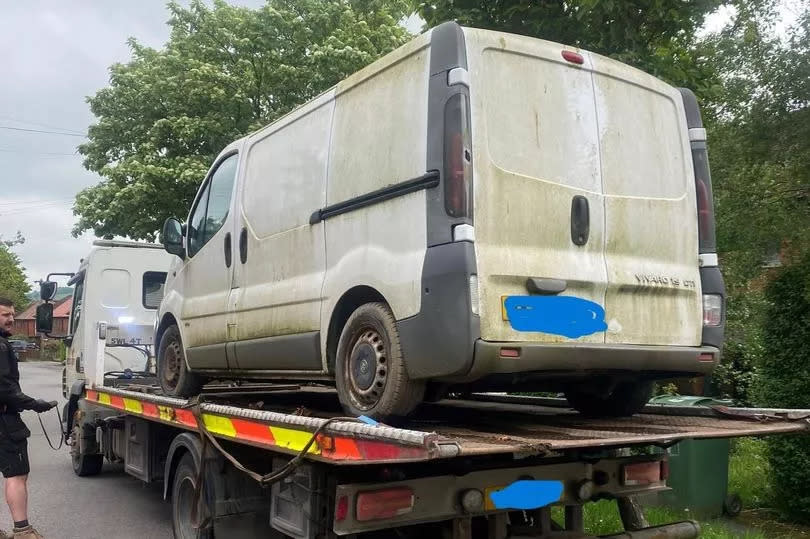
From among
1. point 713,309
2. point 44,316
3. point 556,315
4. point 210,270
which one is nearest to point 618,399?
point 713,309

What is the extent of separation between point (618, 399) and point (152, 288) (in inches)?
256

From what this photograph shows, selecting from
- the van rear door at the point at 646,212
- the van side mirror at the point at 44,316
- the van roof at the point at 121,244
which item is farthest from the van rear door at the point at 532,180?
the van side mirror at the point at 44,316

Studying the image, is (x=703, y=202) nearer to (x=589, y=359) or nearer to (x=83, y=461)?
(x=589, y=359)

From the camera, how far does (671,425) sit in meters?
4.26

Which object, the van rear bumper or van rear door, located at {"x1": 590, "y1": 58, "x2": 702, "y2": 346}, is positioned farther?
van rear door, located at {"x1": 590, "y1": 58, "x2": 702, "y2": 346}

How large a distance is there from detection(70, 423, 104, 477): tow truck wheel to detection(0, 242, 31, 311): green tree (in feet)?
187

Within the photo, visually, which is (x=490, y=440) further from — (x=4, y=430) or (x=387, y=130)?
(x=4, y=430)

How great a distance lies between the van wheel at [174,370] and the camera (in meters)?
6.11

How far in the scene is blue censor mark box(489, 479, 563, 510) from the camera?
139 inches

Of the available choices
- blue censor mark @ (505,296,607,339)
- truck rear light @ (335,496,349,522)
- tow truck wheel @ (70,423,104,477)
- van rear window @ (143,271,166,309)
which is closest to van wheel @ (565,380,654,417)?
blue censor mark @ (505,296,607,339)

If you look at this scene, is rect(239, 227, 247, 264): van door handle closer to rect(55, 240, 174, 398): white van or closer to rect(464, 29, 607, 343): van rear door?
rect(464, 29, 607, 343): van rear door

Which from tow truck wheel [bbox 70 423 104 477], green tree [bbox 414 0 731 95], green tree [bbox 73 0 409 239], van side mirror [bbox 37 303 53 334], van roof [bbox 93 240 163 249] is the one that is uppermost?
green tree [bbox 73 0 409 239]

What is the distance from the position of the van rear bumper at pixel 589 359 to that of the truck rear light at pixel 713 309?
16 centimetres

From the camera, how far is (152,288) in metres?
9.63
